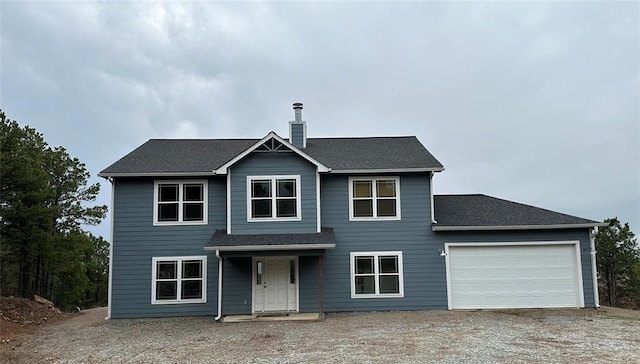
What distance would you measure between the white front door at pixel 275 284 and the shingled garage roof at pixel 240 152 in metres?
3.40

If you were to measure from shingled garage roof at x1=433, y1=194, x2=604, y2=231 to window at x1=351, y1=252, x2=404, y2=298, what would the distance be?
180 cm

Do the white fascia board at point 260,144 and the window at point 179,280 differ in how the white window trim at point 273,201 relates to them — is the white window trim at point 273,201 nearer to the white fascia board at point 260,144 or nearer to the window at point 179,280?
the white fascia board at point 260,144

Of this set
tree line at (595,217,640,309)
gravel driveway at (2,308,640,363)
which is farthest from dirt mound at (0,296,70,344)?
tree line at (595,217,640,309)

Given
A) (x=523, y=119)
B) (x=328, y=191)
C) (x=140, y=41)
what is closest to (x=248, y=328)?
(x=328, y=191)

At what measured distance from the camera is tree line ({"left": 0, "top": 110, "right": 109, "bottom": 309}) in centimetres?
1925

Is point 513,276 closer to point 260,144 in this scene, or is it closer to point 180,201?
point 260,144

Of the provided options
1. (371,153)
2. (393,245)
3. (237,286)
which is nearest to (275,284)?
(237,286)

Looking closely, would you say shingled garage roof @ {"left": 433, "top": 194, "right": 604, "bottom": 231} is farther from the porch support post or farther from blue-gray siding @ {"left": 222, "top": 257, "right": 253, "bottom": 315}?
blue-gray siding @ {"left": 222, "top": 257, "right": 253, "bottom": 315}

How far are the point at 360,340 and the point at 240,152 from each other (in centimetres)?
943

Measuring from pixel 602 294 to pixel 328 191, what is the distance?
1974 cm

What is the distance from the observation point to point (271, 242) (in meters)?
14.8

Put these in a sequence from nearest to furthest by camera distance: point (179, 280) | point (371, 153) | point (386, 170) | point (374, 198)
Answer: point (179, 280)
point (386, 170)
point (374, 198)
point (371, 153)

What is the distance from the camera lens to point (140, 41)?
18.8 metres

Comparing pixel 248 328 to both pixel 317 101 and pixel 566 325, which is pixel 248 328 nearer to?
pixel 566 325
